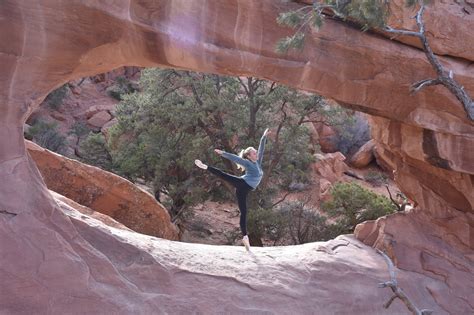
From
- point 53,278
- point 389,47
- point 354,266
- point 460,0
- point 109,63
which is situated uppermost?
point 460,0

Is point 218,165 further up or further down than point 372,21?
further down

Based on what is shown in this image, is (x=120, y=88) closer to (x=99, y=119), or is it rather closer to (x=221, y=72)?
(x=99, y=119)

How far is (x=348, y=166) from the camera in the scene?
25344mm

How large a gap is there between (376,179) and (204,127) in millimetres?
12211

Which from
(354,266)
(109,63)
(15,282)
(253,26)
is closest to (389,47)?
(253,26)

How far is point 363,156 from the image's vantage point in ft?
83.5

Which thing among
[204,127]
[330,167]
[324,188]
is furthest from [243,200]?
[330,167]

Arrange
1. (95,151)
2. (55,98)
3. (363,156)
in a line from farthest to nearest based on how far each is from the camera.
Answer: (55,98), (363,156), (95,151)

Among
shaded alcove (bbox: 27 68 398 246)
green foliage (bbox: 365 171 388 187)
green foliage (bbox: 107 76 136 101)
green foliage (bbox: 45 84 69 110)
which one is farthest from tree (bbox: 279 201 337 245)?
green foliage (bbox: 45 84 69 110)

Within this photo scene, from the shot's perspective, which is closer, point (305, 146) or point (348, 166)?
point (305, 146)

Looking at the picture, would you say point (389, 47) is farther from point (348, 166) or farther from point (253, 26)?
point (348, 166)

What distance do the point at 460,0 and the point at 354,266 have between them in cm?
426

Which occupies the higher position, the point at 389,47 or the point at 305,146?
the point at 389,47

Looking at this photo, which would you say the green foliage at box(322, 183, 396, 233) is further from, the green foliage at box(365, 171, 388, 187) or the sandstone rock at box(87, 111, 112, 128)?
the sandstone rock at box(87, 111, 112, 128)
